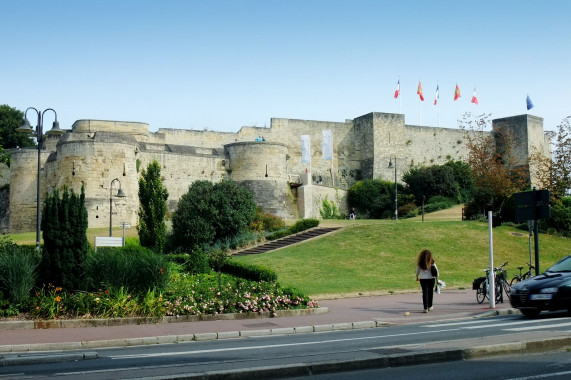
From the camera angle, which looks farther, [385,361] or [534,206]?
[534,206]

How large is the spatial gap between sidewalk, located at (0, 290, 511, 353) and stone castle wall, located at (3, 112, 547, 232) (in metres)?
33.9

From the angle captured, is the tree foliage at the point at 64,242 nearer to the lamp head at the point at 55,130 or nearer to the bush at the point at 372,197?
the lamp head at the point at 55,130

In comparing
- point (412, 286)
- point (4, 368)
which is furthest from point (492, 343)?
point (412, 286)

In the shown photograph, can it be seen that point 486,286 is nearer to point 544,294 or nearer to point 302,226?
point 544,294

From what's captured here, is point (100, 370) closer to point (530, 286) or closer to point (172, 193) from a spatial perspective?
point (530, 286)

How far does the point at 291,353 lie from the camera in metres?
9.86

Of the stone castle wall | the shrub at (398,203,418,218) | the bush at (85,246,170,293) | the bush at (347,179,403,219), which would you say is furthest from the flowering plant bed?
the bush at (347,179,403,219)

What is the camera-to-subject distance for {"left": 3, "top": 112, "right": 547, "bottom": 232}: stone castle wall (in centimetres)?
4841

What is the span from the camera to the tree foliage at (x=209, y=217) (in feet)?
127

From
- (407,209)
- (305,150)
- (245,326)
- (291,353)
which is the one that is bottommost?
(245,326)

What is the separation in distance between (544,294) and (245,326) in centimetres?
639

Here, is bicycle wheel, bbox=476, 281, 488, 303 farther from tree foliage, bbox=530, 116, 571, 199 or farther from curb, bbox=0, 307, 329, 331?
tree foliage, bbox=530, 116, 571, 199

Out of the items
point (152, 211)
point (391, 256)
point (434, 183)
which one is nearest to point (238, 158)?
point (434, 183)

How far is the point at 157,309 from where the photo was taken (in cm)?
1473
